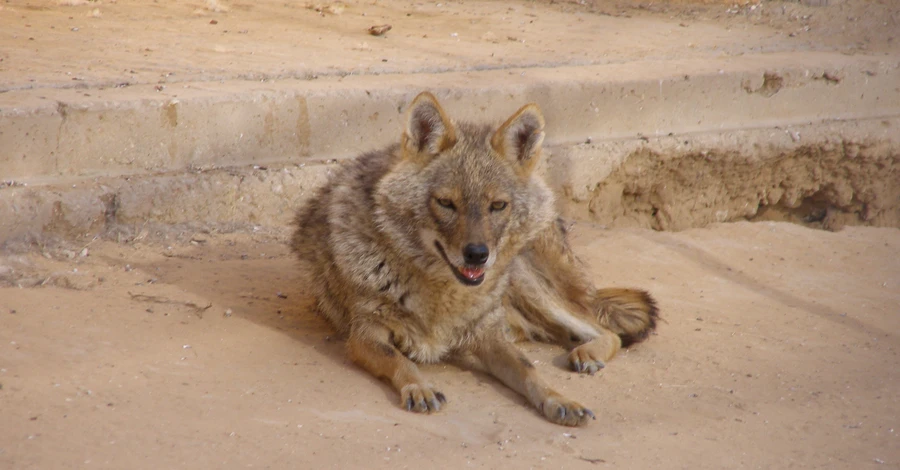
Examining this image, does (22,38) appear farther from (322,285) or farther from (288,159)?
(322,285)

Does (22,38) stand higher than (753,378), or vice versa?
(22,38)

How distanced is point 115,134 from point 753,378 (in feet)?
12.5

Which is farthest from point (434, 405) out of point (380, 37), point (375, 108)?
point (380, 37)

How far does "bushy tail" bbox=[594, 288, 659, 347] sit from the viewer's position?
485 cm

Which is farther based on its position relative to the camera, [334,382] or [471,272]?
[471,272]

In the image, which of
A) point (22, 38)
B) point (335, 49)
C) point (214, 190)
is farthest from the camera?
point (335, 49)

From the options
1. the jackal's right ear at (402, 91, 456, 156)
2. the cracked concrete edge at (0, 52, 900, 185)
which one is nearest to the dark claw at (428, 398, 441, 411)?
the jackal's right ear at (402, 91, 456, 156)

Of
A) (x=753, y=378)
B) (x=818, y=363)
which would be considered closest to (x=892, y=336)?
(x=818, y=363)

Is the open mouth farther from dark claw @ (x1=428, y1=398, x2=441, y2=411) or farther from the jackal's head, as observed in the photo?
dark claw @ (x1=428, y1=398, x2=441, y2=411)

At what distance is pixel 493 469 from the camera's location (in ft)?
10.9

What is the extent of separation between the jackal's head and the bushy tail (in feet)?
2.40

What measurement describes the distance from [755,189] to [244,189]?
4.44m

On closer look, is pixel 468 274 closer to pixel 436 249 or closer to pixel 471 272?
pixel 471 272

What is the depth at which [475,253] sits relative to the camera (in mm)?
3990
